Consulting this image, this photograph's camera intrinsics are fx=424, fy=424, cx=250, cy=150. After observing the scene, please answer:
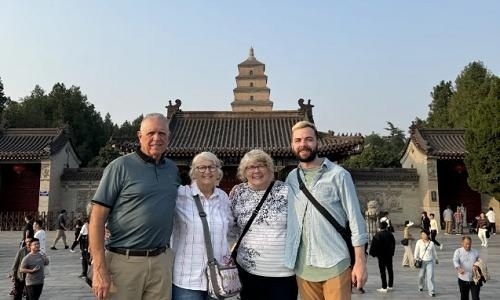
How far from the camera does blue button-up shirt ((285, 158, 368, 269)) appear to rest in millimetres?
2897

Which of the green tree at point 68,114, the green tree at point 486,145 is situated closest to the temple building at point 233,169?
the green tree at point 486,145

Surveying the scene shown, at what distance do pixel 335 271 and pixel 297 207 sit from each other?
1.64 ft

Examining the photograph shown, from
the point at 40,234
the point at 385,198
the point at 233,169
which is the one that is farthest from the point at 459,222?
the point at 40,234

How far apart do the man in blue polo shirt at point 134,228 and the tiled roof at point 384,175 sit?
1945 cm

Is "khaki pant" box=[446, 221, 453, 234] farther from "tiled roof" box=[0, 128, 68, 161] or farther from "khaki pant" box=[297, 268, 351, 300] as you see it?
"tiled roof" box=[0, 128, 68, 161]

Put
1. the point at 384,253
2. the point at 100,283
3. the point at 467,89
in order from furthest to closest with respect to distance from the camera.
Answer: the point at 467,89
the point at 384,253
the point at 100,283

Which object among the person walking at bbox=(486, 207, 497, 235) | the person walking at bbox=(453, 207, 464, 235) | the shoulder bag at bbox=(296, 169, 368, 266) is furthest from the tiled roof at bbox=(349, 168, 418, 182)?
the shoulder bag at bbox=(296, 169, 368, 266)

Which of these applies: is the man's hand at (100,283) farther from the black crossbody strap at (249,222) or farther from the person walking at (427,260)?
the person walking at (427,260)

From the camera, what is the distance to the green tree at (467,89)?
3331cm

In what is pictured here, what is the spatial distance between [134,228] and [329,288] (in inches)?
54.0

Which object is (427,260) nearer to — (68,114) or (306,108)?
(306,108)

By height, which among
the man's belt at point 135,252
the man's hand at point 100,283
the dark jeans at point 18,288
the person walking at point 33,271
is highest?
the man's belt at point 135,252

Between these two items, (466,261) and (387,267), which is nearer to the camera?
(466,261)

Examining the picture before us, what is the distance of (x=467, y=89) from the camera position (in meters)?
35.3
